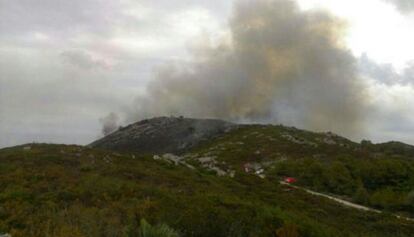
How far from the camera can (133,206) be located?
15664mm

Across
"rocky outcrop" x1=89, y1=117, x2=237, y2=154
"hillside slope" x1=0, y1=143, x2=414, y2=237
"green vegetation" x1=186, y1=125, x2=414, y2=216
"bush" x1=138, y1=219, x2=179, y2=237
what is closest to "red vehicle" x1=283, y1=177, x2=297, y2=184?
"green vegetation" x1=186, y1=125, x2=414, y2=216

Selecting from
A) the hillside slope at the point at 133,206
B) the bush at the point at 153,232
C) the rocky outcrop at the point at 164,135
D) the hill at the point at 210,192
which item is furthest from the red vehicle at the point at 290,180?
the rocky outcrop at the point at 164,135

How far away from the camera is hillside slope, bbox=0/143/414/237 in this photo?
11789mm

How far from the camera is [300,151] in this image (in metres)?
69.2

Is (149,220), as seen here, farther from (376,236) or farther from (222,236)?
(376,236)

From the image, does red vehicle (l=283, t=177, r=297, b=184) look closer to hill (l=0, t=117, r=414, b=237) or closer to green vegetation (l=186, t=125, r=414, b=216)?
hill (l=0, t=117, r=414, b=237)

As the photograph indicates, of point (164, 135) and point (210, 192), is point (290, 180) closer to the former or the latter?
point (210, 192)

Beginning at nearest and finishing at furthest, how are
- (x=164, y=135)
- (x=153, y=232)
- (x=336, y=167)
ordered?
1. (x=153, y=232)
2. (x=336, y=167)
3. (x=164, y=135)

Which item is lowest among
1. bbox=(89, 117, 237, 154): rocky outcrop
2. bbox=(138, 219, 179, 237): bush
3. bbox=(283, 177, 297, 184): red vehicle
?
bbox=(138, 219, 179, 237): bush

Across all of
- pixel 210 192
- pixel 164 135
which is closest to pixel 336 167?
pixel 210 192

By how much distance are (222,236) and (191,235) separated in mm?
797

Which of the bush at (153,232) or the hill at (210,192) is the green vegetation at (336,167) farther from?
the bush at (153,232)

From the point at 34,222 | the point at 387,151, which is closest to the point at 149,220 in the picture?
the point at 34,222

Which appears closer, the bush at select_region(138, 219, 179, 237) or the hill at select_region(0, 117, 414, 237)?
the bush at select_region(138, 219, 179, 237)
